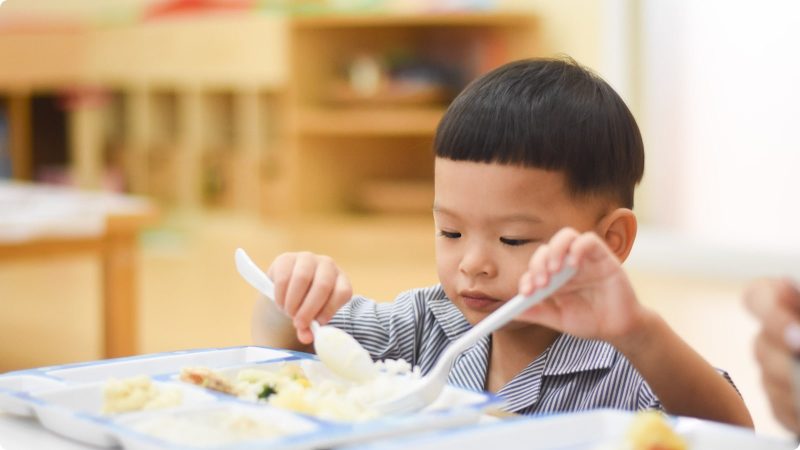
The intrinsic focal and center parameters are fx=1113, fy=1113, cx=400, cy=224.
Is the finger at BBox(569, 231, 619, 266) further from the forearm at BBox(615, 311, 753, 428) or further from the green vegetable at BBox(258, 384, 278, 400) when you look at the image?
the green vegetable at BBox(258, 384, 278, 400)

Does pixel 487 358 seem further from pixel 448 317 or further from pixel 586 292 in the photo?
pixel 586 292

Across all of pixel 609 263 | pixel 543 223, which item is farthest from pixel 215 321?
pixel 609 263

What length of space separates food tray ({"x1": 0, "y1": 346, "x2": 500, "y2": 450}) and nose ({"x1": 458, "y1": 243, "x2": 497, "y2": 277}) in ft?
0.45

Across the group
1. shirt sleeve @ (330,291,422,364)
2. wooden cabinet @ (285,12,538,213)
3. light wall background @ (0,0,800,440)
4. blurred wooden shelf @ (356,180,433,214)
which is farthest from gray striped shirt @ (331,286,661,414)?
blurred wooden shelf @ (356,180,433,214)

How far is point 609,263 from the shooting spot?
0.59 metres

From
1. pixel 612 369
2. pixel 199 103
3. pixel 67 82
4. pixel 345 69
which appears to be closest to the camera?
pixel 612 369

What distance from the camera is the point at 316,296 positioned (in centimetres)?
75

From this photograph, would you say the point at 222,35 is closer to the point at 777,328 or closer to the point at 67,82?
the point at 67,82

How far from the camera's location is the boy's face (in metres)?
0.77

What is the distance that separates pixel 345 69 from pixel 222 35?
21.1 inches

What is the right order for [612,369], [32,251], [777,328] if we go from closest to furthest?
[777,328] → [612,369] → [32,251]

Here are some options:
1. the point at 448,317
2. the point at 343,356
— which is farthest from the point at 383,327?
the point at 343,356

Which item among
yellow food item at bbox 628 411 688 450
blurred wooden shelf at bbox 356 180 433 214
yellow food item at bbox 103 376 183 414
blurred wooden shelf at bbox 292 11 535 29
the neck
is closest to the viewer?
yellow food item at bbox 628 411 688 450

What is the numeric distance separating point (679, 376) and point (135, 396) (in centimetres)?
32
